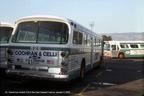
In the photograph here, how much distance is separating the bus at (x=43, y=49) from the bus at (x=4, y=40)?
1.78 m

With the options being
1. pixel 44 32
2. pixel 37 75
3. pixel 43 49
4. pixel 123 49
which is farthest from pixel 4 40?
pixel 123 49

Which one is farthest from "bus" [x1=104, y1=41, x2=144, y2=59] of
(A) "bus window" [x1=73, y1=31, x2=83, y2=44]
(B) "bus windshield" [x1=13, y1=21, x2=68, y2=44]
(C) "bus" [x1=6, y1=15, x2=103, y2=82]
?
(B) "bus windshield" [x1=13, y1=21, x2=68, y2=44]

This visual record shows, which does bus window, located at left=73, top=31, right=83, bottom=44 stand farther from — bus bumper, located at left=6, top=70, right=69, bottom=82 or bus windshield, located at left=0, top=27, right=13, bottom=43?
bus windshield, located at left=0, top=27, right=13, bottom=43

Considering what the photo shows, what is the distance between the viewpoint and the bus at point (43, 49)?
714 cm

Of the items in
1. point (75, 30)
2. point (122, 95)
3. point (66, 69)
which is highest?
point (75, 30)

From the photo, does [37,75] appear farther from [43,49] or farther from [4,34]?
[4,34]

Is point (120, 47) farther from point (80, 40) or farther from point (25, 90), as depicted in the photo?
point (25, 90)

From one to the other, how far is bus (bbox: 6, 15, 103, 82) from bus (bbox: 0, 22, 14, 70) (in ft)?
5.86

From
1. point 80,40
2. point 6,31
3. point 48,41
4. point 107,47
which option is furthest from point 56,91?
point 107,47

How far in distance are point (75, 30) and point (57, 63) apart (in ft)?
6.54

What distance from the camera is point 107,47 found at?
32375 mm

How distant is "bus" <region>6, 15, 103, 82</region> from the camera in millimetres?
7141

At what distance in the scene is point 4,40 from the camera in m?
9.89

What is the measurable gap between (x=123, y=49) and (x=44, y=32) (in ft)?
85.9
